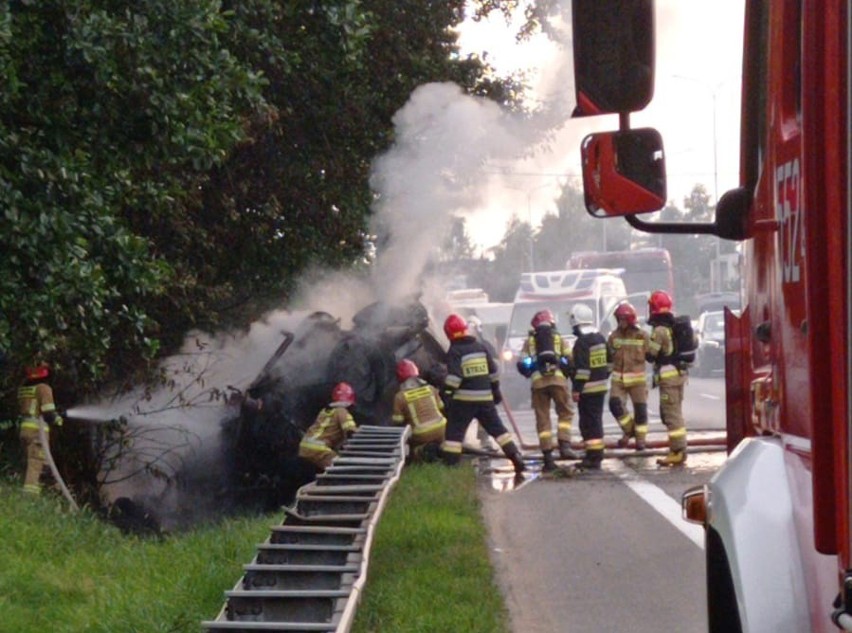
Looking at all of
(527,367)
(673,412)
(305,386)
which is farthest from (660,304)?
(305,386)

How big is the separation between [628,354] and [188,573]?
29.2 feet

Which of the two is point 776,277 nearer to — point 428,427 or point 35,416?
point 428,427

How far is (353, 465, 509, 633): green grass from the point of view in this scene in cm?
793

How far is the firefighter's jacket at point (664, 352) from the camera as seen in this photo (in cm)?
1559

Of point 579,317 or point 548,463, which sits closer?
point 548,463

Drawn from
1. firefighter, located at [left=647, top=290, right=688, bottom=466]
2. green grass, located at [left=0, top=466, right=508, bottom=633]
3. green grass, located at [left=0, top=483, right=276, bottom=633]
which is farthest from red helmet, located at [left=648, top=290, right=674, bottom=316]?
green grass, located at [left=0, top=483, right=276, bottom=633]

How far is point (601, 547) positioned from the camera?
10914 millimetres

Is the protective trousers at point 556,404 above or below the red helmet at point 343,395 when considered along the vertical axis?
below

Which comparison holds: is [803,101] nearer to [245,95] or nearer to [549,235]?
[245,95]

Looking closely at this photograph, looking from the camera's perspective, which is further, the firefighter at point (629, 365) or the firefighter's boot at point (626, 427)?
the firefighter's boot at point (626, 427)

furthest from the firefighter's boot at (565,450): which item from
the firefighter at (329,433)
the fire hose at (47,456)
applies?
the fire hose at (47,456)

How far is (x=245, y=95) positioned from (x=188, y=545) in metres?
3.47

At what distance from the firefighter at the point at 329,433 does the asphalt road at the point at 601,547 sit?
4.96ft

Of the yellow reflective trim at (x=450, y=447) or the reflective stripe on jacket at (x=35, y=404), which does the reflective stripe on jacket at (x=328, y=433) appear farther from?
the reflective stripe on jacket at (x=35, y=404)
